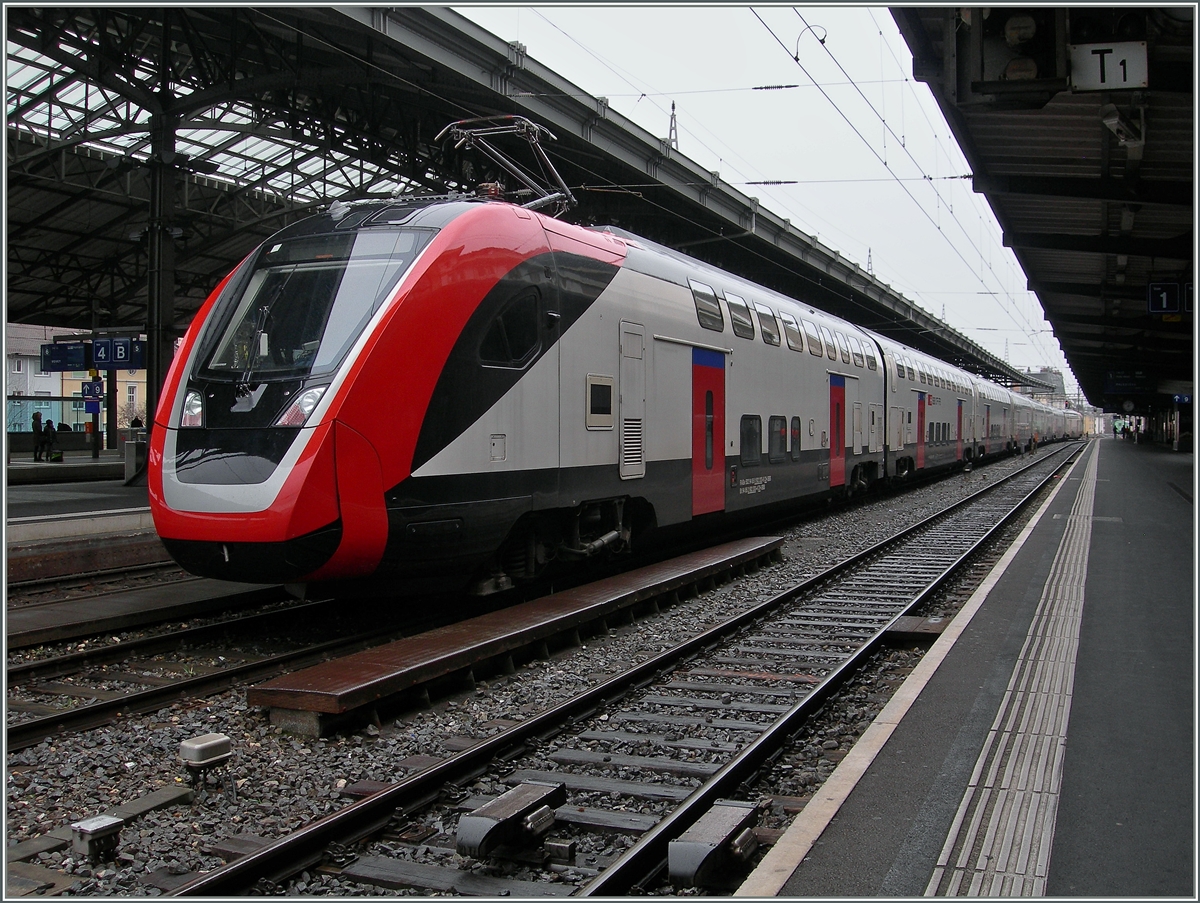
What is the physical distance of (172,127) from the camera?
16.8 metres

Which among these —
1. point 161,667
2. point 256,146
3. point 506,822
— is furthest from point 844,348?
point 256,146

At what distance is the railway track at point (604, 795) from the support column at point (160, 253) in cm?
1301

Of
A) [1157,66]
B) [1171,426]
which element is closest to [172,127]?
[1157,66]

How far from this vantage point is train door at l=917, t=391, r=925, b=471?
966 inches

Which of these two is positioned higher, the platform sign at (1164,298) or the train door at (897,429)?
the platform sign at (1164,298)

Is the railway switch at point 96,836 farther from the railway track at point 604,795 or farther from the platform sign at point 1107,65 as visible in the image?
the platform sign at point 1107,65

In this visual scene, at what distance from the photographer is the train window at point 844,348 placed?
58.9 ft

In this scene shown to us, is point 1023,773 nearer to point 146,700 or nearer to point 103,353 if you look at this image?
point 146,700

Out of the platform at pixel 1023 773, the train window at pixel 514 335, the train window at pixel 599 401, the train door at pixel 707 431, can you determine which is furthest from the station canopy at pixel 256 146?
the platform at pixel 1023 773

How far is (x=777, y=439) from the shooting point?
14.2 meters

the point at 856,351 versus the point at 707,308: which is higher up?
the point at 856,351

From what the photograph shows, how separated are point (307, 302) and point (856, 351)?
46.1 ft

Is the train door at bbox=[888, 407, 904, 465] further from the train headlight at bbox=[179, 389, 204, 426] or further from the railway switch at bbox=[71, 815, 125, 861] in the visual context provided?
the railway switch at bbox=[71, 815, 125, 861]

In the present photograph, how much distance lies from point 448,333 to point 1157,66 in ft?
23.1
